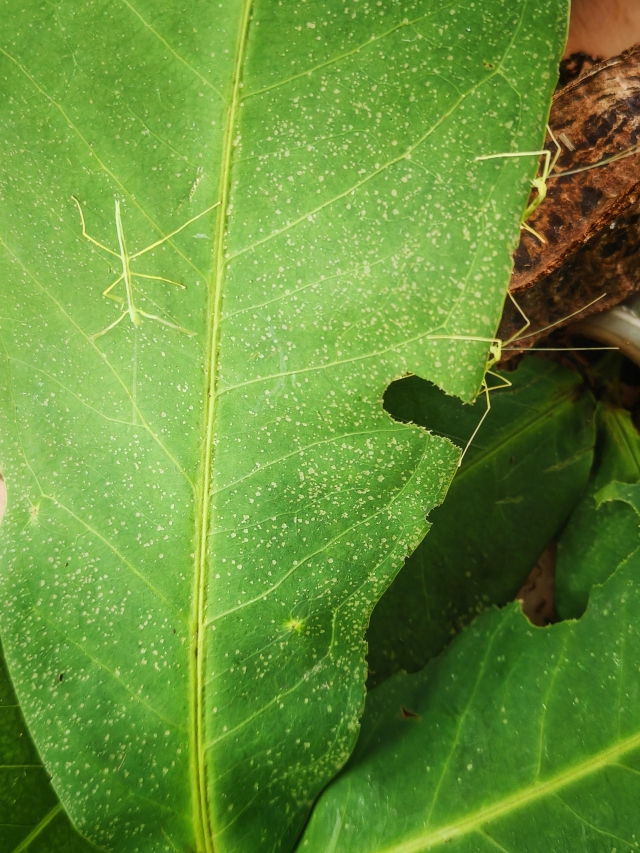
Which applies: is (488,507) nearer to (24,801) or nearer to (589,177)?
(589,177)

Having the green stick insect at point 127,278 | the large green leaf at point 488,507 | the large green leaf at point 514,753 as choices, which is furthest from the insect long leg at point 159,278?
the large green leaf at point 514,753

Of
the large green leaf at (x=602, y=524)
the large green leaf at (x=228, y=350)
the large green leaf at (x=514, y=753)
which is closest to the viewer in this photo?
the large green leaf at (x=228, y=350)

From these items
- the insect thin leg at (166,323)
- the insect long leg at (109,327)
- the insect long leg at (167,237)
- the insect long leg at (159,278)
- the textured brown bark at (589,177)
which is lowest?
the textured brown bark at (589,177)

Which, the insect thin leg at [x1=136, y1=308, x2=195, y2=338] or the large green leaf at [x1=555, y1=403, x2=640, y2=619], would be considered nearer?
the insect thin leg at [x1=136, y1=308, x2=195, y2=338]

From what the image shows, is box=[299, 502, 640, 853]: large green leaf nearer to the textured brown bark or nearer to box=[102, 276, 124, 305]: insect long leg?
the textured brown bark

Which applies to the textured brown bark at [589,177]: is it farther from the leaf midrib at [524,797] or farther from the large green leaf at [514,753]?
the leaf midrib at [524,797]

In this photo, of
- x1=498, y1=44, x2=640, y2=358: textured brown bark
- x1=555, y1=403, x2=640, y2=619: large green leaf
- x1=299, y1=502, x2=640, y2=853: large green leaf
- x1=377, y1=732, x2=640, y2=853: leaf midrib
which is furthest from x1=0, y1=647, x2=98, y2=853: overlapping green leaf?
x1=498, y1=44, x2=640, y2=358: textured brown bark

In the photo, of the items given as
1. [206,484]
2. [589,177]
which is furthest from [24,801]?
[589,177]
